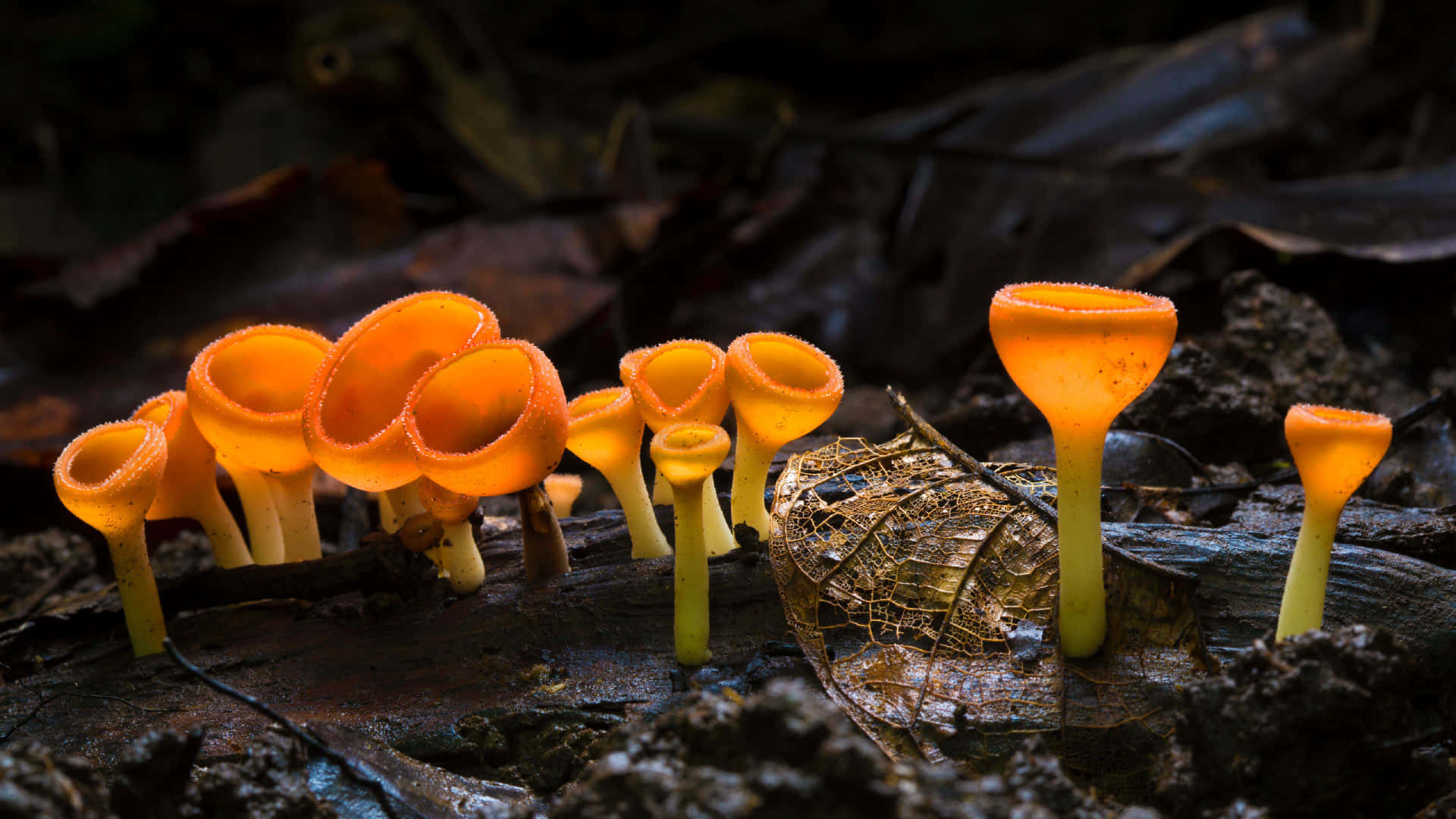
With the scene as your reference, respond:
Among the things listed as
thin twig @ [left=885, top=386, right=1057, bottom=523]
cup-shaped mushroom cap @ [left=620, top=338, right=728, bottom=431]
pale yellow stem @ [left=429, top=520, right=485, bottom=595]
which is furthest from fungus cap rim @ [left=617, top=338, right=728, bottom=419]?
pale yellow stem @ [left=429, top=520, right=485, bottom=595]

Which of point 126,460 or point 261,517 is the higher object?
point 126,460

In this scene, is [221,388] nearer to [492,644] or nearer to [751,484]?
[492,644]

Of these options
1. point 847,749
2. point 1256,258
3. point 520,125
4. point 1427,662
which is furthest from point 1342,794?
point 520,125

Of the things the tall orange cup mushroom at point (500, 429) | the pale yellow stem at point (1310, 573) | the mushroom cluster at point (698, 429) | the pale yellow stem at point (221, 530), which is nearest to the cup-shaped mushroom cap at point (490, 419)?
the tall orange cup mushroom at point (500, 429)

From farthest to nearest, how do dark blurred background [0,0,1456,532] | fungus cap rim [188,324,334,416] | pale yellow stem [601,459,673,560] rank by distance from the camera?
1. dark blurred background [0,0,1456,532]
2. pale yellow stem [601,459,673,560]
3. fungus cap rim [188,324,334,416]

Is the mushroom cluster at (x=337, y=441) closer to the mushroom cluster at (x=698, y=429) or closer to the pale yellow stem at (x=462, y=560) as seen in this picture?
the pale yellow stem at (x=462, y=560)

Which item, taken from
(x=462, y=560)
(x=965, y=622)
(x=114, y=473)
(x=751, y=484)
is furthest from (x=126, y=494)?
(x=965, y=622)

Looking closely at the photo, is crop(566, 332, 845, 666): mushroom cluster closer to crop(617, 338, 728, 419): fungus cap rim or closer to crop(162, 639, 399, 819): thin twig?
crop(617, 338, 728, 419): fungus cap rim

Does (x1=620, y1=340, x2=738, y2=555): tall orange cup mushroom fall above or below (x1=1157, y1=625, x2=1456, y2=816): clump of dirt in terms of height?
above
